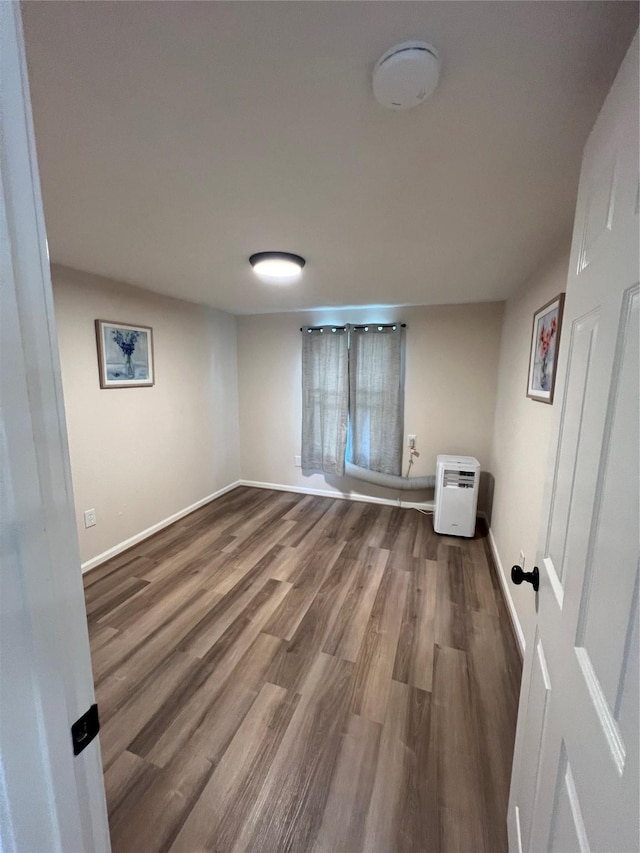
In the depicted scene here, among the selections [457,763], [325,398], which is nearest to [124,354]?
[325,398]

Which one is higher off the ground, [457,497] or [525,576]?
[525,576]

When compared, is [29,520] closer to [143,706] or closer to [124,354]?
[143,706]

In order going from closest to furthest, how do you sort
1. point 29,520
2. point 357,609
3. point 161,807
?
1. point 29,520
2. point 161,807
3. point 357,609

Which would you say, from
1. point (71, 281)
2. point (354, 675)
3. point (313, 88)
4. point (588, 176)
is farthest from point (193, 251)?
point (354, 675)

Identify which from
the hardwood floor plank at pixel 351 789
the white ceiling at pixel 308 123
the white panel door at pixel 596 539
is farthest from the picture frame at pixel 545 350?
the hardwood floor plank at pixel 351 789

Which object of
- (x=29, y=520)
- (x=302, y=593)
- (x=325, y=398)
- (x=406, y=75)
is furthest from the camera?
(x=325, y=398)

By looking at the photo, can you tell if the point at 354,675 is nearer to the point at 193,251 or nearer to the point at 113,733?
the point at 113,733

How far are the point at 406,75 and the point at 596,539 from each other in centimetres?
108

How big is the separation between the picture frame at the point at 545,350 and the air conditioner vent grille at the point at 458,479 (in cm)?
115

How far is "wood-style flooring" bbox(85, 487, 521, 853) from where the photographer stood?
1151 millimetres

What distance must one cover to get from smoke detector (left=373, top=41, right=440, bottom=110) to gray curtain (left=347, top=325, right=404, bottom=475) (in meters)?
2.76

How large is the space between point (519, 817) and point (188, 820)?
3.50 ft

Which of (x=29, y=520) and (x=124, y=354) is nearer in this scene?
(x=29, y=520)

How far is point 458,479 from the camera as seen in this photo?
3.10m
